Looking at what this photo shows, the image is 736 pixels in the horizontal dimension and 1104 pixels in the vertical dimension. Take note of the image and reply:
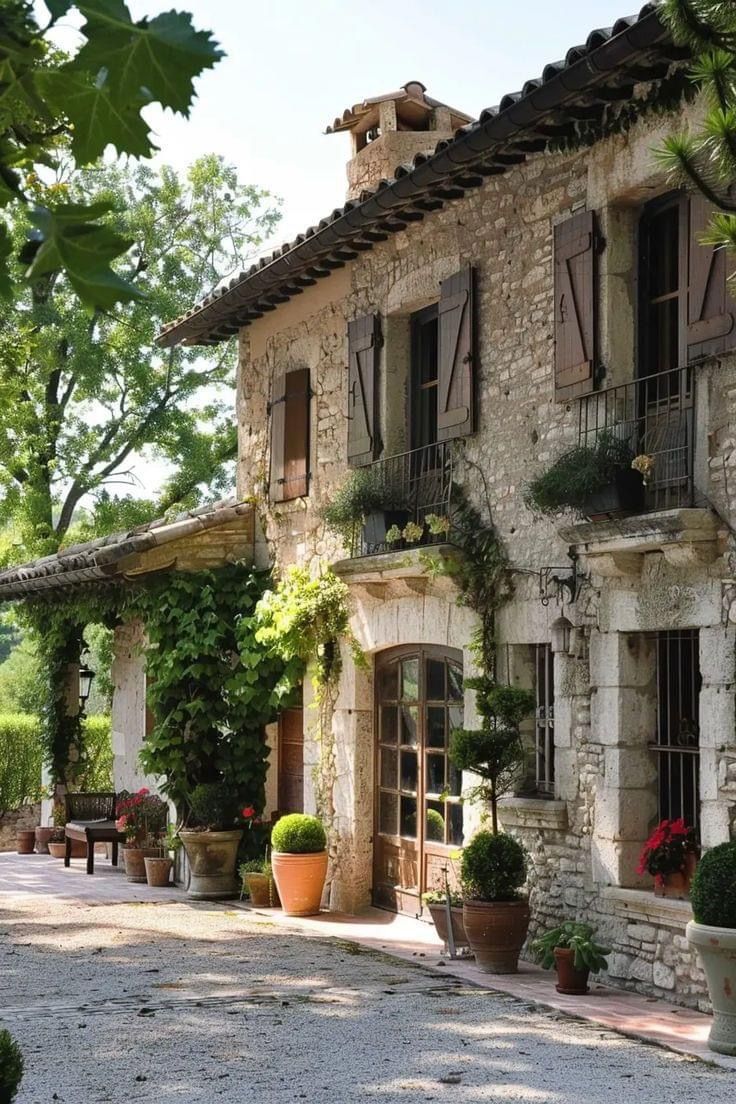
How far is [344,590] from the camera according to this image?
440 inches

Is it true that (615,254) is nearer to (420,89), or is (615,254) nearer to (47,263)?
(420,89)

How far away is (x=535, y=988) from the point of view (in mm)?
8016

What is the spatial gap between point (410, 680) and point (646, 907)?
3337 millimetres

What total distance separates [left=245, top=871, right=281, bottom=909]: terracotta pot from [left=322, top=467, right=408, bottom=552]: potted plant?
2.85 metres

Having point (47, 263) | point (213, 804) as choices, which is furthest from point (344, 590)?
A: point (47, 263)

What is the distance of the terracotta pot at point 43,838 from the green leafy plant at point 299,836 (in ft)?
19.4

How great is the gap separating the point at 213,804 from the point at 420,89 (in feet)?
23.0

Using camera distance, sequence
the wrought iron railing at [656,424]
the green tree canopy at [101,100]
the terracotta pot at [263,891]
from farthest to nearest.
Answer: the terracotta pot at [263,891], the wrought iron railing at [656,424], the green tree canopy at [101,100]

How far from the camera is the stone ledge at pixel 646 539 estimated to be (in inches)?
288

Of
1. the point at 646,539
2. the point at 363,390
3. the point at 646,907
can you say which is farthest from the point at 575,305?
the point at 646,907

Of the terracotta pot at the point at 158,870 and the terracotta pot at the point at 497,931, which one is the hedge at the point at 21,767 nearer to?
the terracotta pot at the point at 158,870

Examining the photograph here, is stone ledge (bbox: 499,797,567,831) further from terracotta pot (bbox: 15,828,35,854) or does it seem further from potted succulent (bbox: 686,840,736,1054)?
terracotta pot (bbox: 15,828,35,854)

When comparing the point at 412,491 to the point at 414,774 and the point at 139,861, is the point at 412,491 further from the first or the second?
the point at 139,861

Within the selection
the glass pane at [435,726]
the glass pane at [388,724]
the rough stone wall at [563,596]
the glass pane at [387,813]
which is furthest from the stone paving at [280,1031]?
the glass pane at [388,724]
